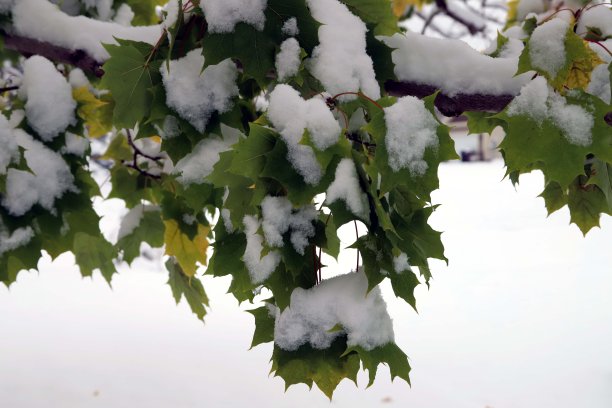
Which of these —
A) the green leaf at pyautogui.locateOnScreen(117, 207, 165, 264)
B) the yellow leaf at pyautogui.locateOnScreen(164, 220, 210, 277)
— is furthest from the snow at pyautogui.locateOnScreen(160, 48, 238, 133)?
the green leaf at pyautogui.locateOnScreen(117, 207, 165, 264)

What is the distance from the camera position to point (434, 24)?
12.5 ft

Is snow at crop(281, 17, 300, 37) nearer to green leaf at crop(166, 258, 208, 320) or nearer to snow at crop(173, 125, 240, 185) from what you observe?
snow at crop(173, 125, 240, 185)

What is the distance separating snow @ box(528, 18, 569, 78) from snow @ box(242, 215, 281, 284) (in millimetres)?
442

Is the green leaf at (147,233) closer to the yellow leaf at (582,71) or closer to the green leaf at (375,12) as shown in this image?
the green leaf at (375,12)

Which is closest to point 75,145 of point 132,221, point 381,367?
point 132,221

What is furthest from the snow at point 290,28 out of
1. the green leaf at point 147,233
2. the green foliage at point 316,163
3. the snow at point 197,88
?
the green leaf at point 147,233

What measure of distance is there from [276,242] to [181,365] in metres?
1.78

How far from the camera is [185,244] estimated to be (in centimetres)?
136

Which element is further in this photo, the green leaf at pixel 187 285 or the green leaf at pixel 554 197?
the green leaf at pixel 187 285

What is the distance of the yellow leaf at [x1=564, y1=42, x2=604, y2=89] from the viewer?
2.31 feet

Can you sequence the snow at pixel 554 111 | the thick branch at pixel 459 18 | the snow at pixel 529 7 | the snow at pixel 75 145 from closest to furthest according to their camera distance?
the snow at pixel 554 111
the snow at pixel 75 145
the snow at pixel 529 7
the thick branch at pixel 459 18

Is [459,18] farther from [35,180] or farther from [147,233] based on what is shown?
[35,180]

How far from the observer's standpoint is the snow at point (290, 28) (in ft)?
2.30

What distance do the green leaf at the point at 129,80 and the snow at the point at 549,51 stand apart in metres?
0.55
